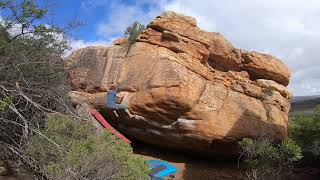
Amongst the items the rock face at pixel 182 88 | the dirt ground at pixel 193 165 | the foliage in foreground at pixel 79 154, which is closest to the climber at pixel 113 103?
the rock face at pixel 182 88

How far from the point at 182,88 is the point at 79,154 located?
8.09 metres

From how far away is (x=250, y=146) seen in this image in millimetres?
18312

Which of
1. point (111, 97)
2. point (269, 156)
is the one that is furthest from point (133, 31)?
point (269, 156)

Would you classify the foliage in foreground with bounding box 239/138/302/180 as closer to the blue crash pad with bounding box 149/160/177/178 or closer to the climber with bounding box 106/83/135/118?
the blue crash pad with bounding box 149/160/177/178

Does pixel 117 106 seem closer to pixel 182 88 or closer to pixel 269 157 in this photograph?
pixel 182 88

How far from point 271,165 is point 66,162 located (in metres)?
10.2

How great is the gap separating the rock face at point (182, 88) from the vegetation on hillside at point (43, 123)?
4.67m

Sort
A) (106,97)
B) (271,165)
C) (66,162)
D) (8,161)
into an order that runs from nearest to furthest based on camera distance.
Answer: (66,162) < (8,161) < (271,165) < (106,97)

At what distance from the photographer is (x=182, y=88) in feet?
59.5

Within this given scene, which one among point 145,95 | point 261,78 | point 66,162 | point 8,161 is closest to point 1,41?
point 8,161

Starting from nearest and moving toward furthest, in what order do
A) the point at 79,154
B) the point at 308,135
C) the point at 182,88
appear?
the point at 79,154
the point at 182,88
the point at 308,135

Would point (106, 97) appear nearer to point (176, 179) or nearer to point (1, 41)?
point (176, 179)

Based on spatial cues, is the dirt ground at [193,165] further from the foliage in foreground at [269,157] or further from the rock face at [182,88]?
the foliage in foreground at [269,157]

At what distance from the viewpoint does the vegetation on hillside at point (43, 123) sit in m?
10.8
